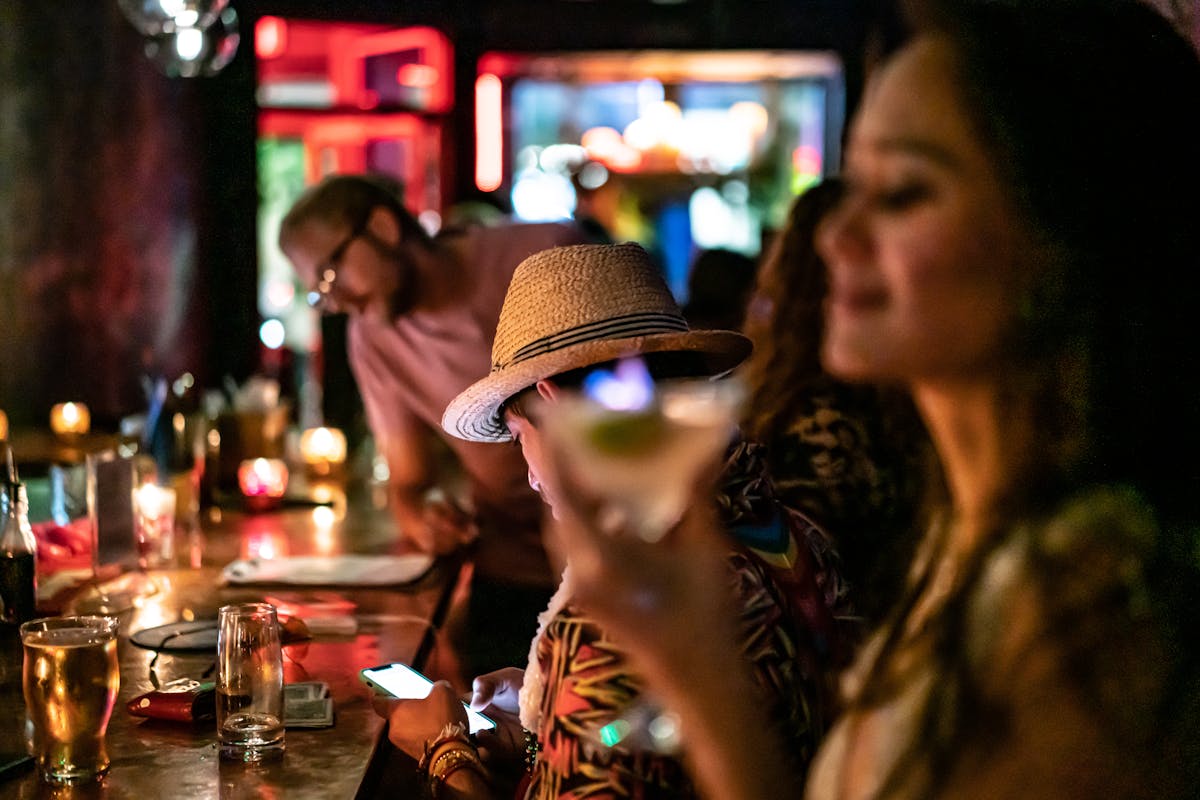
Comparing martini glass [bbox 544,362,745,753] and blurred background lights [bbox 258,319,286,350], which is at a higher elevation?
martini glass [bbox 544,362,745,753]

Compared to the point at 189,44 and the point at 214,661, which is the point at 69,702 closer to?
the point at 214,661

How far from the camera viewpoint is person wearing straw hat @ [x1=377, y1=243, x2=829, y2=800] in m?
1.38

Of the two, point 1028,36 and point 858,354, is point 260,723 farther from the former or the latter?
point 1028,36

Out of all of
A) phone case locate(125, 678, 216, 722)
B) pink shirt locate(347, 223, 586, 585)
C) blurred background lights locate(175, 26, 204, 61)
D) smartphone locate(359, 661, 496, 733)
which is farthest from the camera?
blurred background lights locate(175, 26, 204, 61)

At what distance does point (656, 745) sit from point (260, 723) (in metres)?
0.86

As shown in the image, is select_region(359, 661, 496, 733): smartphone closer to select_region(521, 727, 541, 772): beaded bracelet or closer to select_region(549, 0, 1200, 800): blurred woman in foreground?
select_region(521, 727, 541, 772): beaded bracelet

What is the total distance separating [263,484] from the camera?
156 inches

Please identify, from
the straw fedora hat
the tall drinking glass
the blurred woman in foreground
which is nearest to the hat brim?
the straw fedora hat

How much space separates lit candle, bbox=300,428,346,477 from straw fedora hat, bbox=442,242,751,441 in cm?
263

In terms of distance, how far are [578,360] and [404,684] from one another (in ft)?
2.57

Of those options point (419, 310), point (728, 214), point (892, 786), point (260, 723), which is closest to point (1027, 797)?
point (892, 786)

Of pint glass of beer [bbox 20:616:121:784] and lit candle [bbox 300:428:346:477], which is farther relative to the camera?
lit candle [bbox 300:428:346:477]

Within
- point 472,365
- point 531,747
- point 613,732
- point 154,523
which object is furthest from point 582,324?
point 472,365

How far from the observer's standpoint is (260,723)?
186 centimetres
